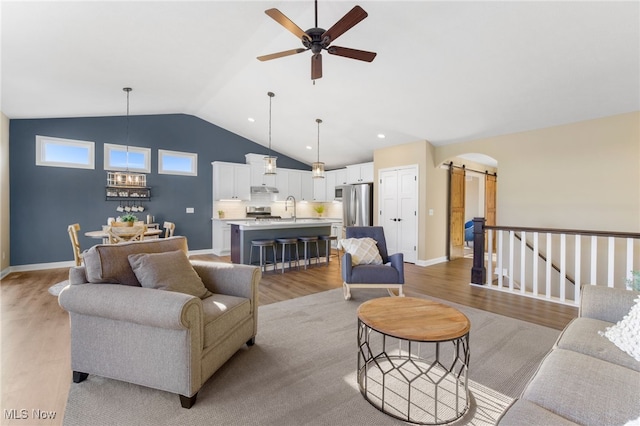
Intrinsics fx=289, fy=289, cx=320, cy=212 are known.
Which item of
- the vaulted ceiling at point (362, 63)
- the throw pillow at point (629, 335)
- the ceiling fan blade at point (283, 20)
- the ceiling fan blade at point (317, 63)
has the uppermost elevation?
the vaulted ceiling at point (362, 63)

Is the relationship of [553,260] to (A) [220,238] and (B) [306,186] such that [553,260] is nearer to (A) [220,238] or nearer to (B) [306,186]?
(B) [306,186]

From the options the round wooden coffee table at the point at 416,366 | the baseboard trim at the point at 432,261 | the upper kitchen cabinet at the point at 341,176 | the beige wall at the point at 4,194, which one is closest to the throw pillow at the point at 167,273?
the round wooden coffee table at the point at 416,366

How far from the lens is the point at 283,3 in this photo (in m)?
3.26

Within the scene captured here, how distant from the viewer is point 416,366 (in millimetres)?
1608

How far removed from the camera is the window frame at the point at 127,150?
19.6ft

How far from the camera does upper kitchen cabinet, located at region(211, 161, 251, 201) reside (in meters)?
7.33

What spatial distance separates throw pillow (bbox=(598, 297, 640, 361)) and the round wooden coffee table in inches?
25.3

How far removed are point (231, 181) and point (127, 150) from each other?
2311 mm

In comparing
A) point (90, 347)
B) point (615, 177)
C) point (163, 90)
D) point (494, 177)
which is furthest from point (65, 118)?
→ point (494, 177)

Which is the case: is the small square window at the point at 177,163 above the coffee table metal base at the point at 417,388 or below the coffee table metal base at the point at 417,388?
above

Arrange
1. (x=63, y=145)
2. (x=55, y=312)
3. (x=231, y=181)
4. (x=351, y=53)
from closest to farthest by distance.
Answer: (x=351, y=53) < (x=55, y=312) < (x=63, y=145) < (x=231, y=181)

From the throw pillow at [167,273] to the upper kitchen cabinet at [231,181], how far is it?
534 centimetres

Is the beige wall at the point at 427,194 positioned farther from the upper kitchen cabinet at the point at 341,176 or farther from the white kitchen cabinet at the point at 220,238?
the white kitchen cabinet at the point at 220,238

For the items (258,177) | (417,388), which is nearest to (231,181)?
(258,177)
